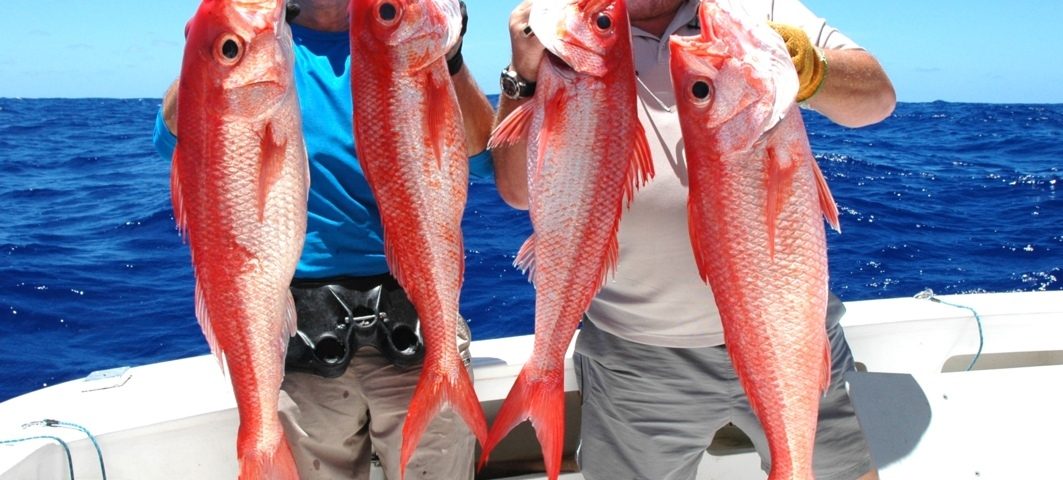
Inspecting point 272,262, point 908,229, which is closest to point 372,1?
point 272,262

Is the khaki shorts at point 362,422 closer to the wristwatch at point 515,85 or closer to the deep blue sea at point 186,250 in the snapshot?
the wristwatch at point 515,85

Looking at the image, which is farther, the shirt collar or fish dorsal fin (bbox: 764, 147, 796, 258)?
the shirt collar

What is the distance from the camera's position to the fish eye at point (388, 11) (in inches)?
70.2

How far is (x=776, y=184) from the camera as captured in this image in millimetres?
1860

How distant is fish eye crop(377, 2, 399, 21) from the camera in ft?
5.85

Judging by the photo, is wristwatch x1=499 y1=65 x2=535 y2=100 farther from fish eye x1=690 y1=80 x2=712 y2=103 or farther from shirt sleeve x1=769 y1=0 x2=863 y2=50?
shirt sleeve x1=769 y1=0 x2=863 y2=50

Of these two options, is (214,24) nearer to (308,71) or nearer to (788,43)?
(308,71)

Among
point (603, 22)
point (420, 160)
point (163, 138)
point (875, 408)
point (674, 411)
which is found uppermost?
point (603, 22)

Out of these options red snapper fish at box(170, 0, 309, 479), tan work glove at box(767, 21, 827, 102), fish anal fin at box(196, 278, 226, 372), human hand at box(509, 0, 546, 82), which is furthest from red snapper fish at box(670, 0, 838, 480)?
fish anal fin at box(196, 278, 226, 372)

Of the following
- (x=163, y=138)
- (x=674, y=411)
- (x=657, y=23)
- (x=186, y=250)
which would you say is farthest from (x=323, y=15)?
(x=186, y=250)

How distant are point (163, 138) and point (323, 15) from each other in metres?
0.59

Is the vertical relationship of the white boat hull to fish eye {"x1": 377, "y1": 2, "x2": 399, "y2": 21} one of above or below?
below

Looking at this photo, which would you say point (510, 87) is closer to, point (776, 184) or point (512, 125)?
point (512, 125)

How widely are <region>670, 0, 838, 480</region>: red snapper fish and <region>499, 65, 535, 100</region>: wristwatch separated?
384 millimetres
